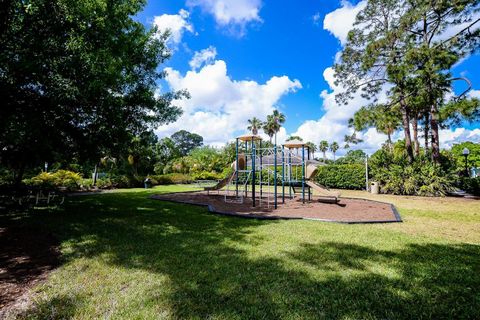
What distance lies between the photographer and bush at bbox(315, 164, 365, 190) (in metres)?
19.0

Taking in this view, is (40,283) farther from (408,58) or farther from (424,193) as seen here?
(424,193)

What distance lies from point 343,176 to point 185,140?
3095 inches

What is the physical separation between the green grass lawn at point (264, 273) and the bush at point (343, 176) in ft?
42.9

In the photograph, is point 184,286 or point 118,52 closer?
point 184,286

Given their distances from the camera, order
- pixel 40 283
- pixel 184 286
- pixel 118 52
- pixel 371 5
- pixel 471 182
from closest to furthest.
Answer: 1. pixel 184 286
2. pixel 40 283
3. pixel 118 52
4. pixel 471 182
5. pixel 371 5

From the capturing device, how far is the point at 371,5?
16250 millimetres

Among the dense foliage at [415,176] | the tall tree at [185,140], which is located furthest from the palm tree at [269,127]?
the tall tree at [185,140]

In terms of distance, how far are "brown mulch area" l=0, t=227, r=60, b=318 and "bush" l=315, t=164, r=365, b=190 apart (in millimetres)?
16661

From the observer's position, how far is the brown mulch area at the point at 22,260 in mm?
3237

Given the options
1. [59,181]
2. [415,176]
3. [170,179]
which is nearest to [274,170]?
[415,176]

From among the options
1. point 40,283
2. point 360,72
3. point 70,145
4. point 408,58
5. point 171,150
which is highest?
point 360,72

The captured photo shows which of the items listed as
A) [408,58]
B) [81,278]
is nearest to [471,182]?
[408,58]

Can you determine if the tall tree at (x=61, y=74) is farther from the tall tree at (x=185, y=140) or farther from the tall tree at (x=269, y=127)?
the tall tree at (x=185, y=140)

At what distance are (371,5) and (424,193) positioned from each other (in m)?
13.0
